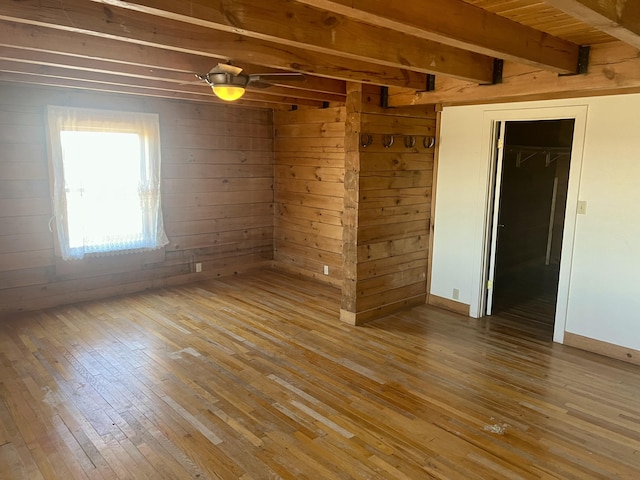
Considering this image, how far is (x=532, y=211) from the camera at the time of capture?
22.6 ft

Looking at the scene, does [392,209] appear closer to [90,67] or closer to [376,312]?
[376,312]

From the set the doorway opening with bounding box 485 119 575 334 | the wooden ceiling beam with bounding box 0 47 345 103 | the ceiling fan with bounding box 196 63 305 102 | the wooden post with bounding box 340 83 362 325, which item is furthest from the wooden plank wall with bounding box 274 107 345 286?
the ceiling fan with bounding box 196 63 305 102

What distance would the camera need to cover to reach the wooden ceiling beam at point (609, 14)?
65.4 inches

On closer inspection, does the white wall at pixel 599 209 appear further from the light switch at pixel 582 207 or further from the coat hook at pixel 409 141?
the coat hook at pixel 409 141

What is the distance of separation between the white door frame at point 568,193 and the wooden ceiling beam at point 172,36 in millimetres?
1403

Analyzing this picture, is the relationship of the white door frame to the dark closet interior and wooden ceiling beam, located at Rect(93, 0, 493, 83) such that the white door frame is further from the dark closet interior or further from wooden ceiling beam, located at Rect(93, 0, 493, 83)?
wooden ceiling beam, located at Rect(93, 0, 493, 83)

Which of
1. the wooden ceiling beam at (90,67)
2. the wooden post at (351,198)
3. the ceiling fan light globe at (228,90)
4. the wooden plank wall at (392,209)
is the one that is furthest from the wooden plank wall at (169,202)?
the ceiling fan light globe at (228,90)

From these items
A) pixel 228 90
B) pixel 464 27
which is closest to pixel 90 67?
pixel 228 90

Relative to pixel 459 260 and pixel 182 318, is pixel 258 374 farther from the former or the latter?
pixel 459 260

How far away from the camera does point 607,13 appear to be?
180 centimetres

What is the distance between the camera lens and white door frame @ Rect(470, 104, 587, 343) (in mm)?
3984

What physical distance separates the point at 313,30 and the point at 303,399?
2.29 metres

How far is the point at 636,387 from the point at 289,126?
4727mm

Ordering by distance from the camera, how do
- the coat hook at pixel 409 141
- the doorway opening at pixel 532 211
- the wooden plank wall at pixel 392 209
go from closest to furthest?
the wooden plank wall at pixel 392 209 < the coat hook at pixel 409 141 < the doorway opening at pixel 532 211
